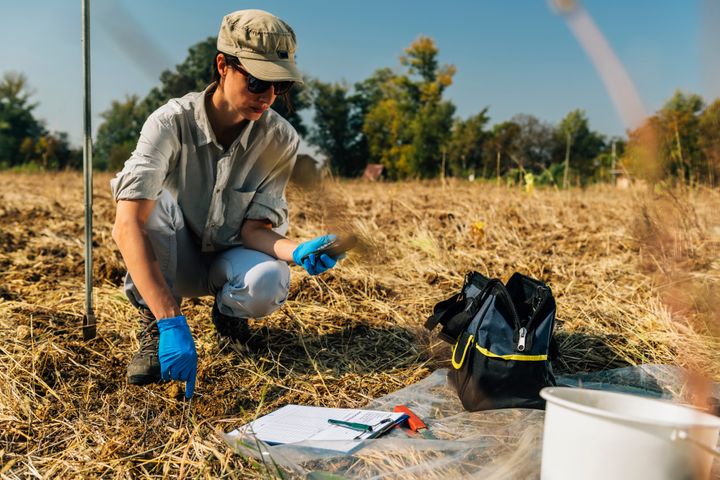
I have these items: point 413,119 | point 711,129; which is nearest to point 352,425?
point 711,129

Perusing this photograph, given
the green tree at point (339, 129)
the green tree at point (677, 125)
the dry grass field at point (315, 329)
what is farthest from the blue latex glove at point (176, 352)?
the green tree at point (339, 129)

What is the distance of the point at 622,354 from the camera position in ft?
A: 7.35

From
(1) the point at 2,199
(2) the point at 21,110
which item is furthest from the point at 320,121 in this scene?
(1) the point at 2,199

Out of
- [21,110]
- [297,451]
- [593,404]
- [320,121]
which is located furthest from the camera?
[21,110]

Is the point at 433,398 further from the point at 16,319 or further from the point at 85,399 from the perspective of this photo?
the point at 16,319

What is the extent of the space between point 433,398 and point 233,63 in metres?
1.20

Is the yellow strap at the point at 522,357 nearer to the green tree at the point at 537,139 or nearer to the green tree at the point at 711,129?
the green tree at the point at 711,129

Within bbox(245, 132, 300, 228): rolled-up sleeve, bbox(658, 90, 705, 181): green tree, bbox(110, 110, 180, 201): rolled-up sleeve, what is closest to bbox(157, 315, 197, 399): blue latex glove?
bbox(110, 110, 180, 201): rolled-up sleeve

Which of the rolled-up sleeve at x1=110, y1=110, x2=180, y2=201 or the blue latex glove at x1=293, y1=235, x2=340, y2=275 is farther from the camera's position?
the blue latex glove at x1=293, y1=235, x2=340, y2=275

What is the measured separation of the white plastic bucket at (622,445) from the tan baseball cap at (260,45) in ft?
3.94

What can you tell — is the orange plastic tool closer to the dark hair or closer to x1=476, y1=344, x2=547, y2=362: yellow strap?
x1=476, y1=344, x2=547, y2=362: yellow strap

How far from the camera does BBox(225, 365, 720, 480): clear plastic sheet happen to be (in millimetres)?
1314

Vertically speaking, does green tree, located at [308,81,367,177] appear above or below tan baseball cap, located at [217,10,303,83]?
above

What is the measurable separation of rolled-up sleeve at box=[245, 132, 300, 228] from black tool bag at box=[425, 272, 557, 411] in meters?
0.82
